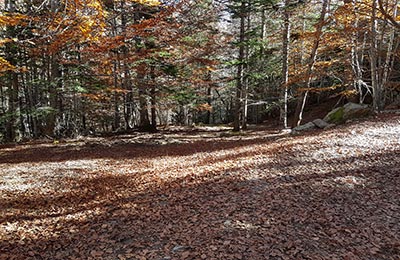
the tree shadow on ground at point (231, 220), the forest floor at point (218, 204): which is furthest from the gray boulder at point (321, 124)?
the tree shadow on ground at point (231, 220)

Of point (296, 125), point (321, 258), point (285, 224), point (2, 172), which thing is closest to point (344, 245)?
point (321, 258)

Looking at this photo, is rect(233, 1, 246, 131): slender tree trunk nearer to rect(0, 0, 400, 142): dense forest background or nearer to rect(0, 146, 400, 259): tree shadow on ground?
rect(0, 0, 400, 142): dense forest background

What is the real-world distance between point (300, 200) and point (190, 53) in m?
11.4

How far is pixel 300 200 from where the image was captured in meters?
4.95

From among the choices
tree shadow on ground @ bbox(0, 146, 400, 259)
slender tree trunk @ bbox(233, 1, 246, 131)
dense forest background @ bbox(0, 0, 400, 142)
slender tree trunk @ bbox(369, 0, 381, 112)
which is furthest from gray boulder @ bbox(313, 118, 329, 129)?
tree shadow on ground @ bbox(0, 146, 400, 259)

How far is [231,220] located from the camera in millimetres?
4410

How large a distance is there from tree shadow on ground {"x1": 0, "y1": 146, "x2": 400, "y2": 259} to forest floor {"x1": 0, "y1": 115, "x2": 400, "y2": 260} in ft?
0.06

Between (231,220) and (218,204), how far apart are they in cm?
64

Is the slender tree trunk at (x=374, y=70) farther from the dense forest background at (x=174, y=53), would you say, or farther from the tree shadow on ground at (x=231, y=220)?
the tree shadow on ground at (x=231, y=220)

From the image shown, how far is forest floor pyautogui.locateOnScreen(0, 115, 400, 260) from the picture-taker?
3791 millimetres

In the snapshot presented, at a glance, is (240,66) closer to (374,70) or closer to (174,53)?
(174,53)

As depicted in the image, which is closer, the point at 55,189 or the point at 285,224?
the point at 285,224

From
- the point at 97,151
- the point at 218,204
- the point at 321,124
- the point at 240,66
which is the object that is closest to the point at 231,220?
the point at 218,204

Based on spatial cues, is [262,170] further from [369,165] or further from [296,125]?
[296,125]
